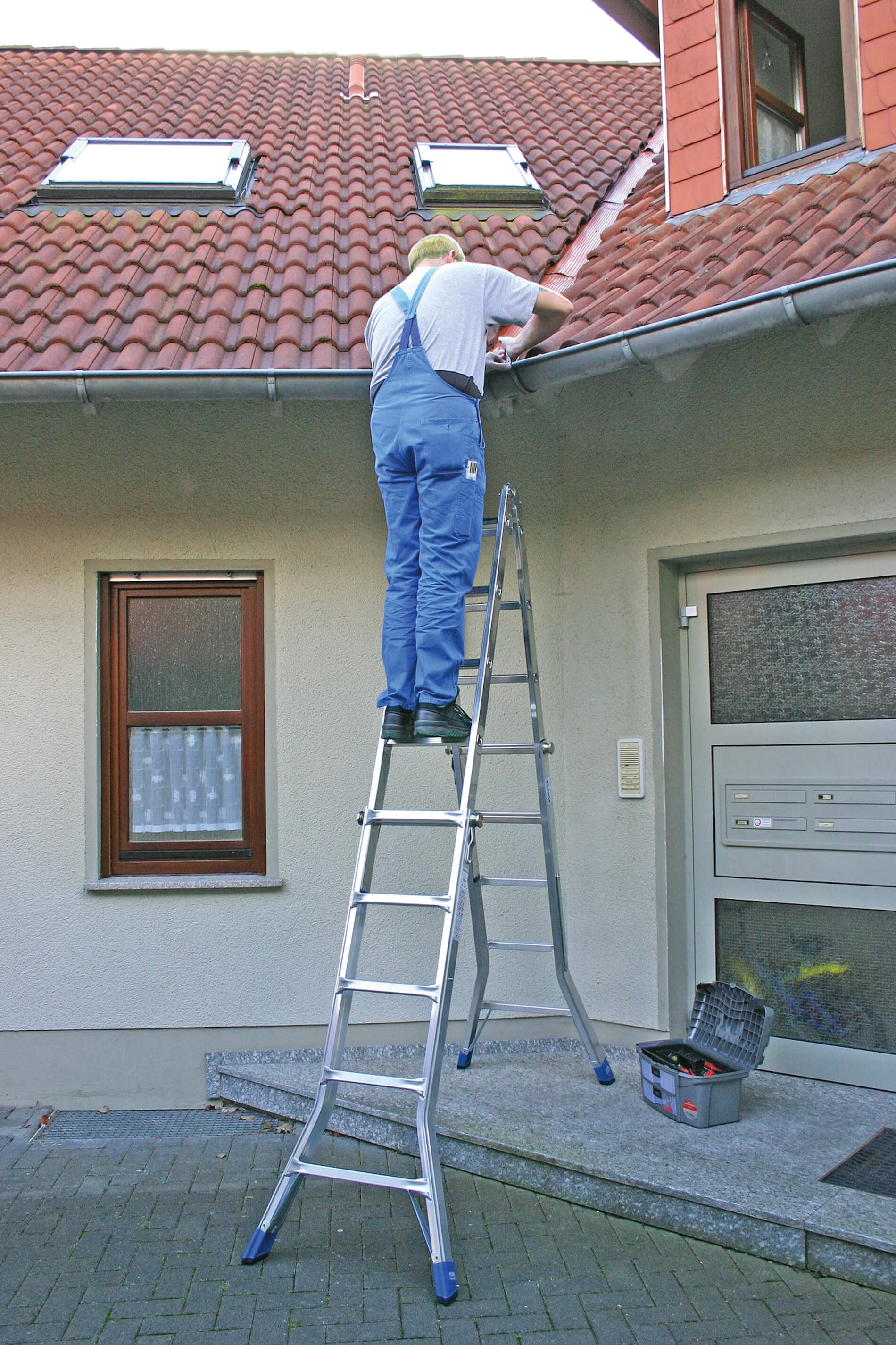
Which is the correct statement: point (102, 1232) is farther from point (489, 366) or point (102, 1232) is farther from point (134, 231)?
point (134, 231)

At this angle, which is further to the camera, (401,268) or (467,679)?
(401,268)

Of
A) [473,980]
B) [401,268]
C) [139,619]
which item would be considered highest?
[401,268]

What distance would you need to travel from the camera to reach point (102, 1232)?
3451mm

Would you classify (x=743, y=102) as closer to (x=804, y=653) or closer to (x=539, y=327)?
(x=539, y=327)

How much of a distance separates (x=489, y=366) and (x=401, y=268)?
138 cm

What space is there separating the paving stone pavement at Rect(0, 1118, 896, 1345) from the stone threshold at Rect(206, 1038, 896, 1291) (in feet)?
0.24

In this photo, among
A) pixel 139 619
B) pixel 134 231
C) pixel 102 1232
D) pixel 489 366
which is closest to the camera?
pixel 102 1232

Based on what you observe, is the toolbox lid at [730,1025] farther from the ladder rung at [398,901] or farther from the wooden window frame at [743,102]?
the wooden window frame at [743,102]

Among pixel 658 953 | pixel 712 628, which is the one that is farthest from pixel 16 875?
pixel 712 628

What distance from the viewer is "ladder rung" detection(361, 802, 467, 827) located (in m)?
3.37

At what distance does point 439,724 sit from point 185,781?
6.13 ft

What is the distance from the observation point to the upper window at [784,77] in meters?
5.20

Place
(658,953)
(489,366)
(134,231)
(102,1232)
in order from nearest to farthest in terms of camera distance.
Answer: (102,1232)
(489,366)
(658,953)
(134,231)

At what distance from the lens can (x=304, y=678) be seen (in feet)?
15.7
